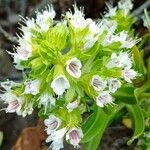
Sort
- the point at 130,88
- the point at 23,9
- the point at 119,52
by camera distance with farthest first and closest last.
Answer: the point at 23,9, the point at 130,88, the point at 119,52

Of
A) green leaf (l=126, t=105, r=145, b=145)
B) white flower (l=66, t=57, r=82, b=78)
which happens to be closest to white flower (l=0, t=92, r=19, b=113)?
white flower (l=66, t=57, r=82, b=78)

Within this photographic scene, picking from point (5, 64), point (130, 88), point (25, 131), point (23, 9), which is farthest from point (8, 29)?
point (130, 88)

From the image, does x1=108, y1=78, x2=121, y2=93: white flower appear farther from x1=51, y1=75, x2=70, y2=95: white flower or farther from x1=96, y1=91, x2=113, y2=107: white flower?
x1=51, y1=75, x2=70, y2=95: white flower

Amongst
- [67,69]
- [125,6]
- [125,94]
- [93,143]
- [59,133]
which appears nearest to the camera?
[67,69]

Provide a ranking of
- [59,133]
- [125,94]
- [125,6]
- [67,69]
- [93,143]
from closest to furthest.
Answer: [67,69] < [59,133] < [125,94] < [93,143] < [125,6]

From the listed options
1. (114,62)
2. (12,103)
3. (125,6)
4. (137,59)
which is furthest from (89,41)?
(125,6)

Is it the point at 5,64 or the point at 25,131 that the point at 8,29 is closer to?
the point at 5,64

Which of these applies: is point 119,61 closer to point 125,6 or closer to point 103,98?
point 103,98
